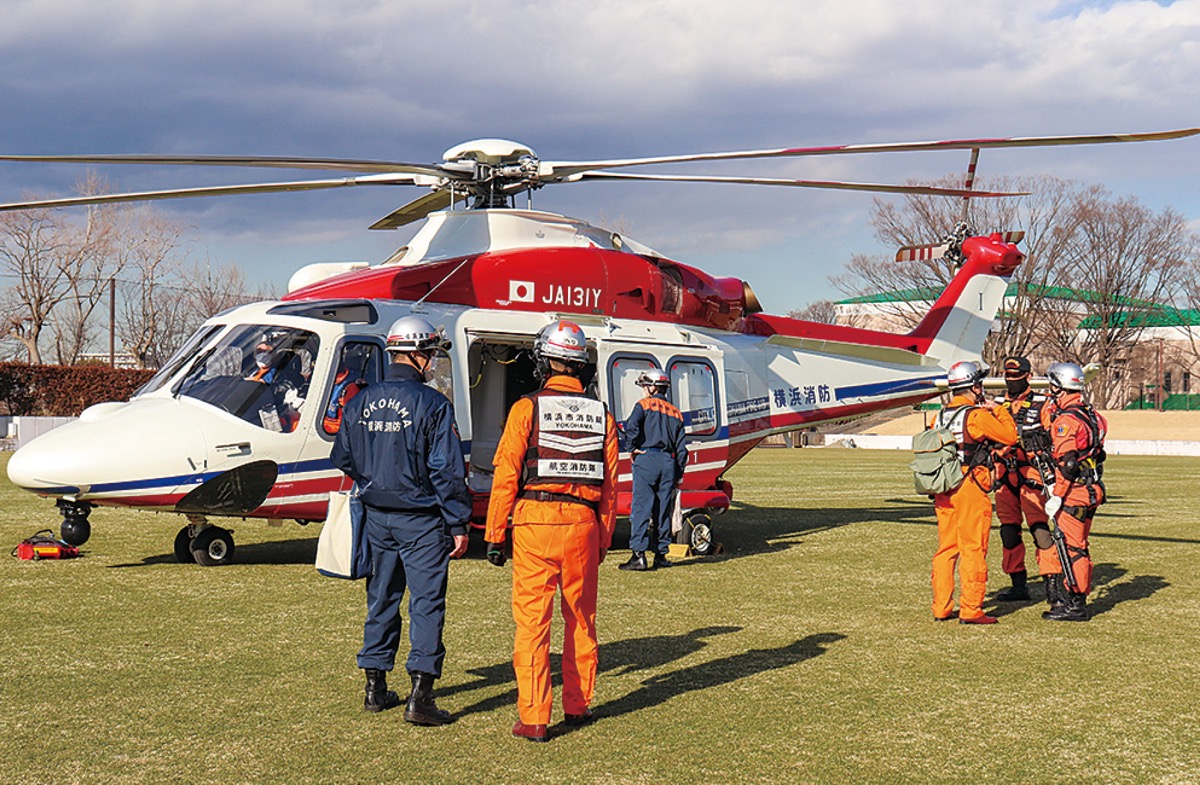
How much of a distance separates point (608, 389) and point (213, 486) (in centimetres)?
411

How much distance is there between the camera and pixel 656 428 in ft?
33.9

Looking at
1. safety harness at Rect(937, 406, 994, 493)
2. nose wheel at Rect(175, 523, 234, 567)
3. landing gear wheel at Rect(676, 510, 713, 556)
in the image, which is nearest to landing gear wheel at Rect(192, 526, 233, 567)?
nose wheel at Rect(175, 523, 234, 567)

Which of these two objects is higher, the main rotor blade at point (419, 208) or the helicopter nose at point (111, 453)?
the main rotor blade at point (419, 208)

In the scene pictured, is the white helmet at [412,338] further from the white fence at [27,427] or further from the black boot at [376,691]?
the white fence at [27,427]

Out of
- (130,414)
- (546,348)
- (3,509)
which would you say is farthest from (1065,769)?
(3,509)

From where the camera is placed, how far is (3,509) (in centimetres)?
1481

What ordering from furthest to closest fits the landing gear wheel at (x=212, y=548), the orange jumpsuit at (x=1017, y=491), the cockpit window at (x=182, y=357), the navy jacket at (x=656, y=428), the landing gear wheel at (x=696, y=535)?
1. the landing gear wheel at (x=696, y=535)
2. the navy jacket at (x=656, y=428)
3. the landing gear wheel at (x=212, y=548)
4. the cockpit window at (x=182, y=357)
5. the orange jumpsuit at (x=1017, y=491)

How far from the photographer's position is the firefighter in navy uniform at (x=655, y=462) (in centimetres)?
1024

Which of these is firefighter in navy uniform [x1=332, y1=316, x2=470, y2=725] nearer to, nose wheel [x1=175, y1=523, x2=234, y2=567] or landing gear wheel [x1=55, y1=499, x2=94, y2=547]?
landing gear wheel [x1=55, y1=499, x2=94, y2=547]

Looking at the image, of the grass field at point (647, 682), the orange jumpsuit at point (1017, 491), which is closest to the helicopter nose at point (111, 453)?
the grass field at point (647, 682)

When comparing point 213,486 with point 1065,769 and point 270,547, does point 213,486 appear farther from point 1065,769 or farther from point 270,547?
point 1065,769

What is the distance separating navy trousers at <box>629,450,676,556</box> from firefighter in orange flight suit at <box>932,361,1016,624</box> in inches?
128

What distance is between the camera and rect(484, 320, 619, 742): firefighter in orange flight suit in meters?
4.84

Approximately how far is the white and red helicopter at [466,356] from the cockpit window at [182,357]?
2 centimetres
